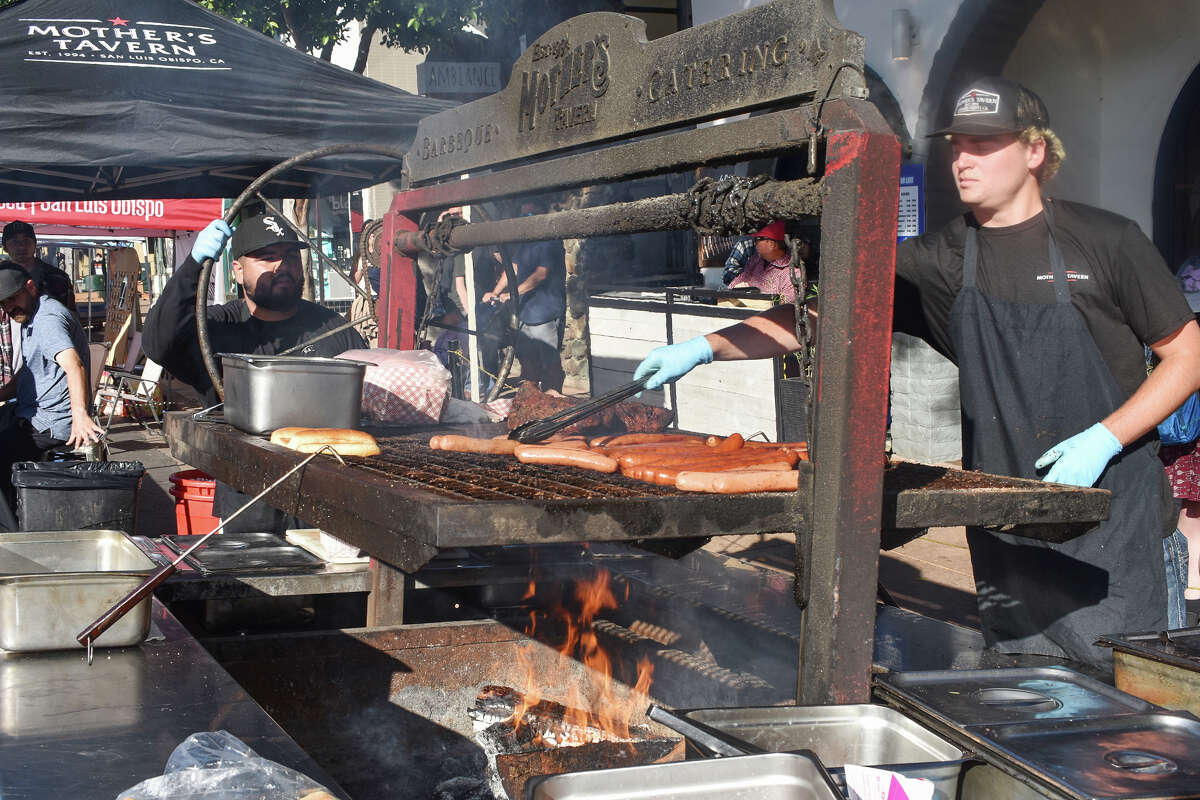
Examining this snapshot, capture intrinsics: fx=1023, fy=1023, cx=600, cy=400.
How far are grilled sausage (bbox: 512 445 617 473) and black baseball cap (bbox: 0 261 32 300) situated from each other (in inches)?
218

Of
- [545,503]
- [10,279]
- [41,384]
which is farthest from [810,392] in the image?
[41,384]

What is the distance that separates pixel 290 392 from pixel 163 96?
172 inches

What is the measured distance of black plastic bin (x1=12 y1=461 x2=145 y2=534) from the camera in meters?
6.52

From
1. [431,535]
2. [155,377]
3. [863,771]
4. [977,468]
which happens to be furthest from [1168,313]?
[155,377]

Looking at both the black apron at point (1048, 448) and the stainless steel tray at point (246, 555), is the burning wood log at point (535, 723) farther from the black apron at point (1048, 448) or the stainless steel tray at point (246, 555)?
the black apron at point (1048, 448)

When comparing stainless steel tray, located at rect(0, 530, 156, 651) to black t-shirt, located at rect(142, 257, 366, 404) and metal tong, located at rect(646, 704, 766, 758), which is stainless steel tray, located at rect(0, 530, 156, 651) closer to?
metal tong, located at rect(646, 704, 766, 758)

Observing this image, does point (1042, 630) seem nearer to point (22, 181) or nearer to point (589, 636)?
point (589, 636)

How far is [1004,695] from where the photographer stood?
86.0 inches

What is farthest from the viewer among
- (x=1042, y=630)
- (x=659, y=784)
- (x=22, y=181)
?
(x=22, y=181)

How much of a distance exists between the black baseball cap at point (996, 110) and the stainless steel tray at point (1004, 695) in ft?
5.63

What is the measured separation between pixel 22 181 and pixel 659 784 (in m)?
8.69

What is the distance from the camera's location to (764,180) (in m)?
2.67

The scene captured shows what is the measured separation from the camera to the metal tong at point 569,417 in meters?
3.48

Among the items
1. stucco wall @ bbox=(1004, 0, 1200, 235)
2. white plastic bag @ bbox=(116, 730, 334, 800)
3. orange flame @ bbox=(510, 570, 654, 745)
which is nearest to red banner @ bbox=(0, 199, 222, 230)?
stucco wall @ bbox=(1004, 0, 1200, 235)
